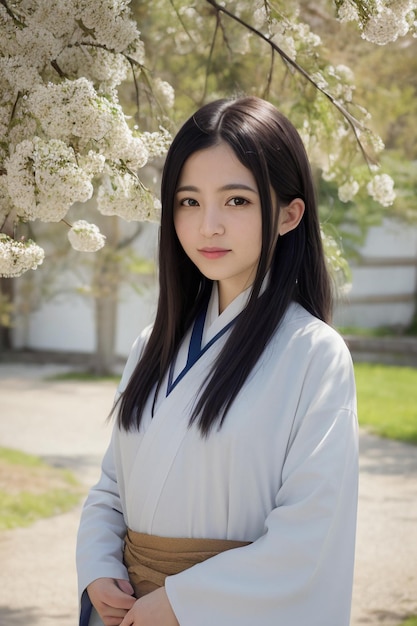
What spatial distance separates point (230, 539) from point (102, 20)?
142 cm

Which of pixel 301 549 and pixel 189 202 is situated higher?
pixel 189 202

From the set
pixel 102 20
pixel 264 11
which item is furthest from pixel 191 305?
pixel 264 11

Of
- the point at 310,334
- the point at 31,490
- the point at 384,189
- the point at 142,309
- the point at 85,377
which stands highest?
the point at 384,189

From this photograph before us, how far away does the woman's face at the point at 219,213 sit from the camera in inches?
82.3

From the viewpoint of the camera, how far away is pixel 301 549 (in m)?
1.94

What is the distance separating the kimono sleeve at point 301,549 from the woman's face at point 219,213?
0.34m

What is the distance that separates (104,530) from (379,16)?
60.1 inches

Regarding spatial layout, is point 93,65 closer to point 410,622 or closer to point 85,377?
point 410,622

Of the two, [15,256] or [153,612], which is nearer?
[153,612]

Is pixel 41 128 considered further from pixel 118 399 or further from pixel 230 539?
pixel 230 539

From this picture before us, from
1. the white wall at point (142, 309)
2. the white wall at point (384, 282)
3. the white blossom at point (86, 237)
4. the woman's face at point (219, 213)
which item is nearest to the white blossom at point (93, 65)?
the white blossom at point (86, 237)

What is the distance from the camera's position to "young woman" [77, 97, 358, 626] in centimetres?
197

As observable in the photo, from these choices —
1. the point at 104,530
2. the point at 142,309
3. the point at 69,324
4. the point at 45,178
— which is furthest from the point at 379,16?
the point at 69,324

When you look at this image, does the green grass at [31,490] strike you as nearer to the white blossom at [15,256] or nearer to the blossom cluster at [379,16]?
the white blossom at [15,256]
